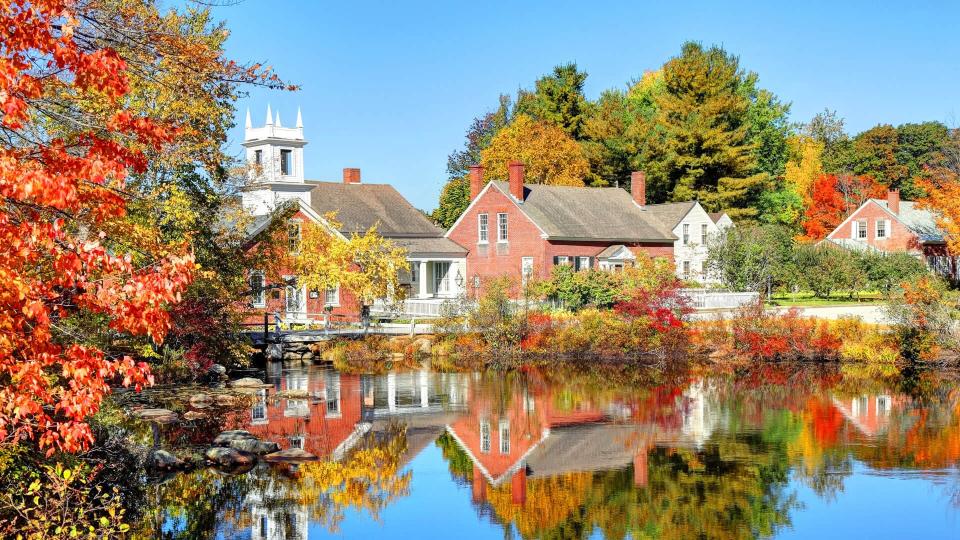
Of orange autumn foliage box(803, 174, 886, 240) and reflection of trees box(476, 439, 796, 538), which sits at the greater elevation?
orange autumn foliage box(803, 174, 886, 240)

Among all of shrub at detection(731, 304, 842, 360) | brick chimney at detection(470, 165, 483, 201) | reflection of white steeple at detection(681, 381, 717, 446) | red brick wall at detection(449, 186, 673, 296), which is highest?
brick chimney at detection(470, 165, 483, 201)

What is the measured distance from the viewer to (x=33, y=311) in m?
8.19

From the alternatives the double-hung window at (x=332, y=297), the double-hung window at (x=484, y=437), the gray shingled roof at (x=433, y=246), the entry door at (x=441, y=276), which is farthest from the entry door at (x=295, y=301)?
the double-hung window at (x=484, y=437)

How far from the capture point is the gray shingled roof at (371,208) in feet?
178

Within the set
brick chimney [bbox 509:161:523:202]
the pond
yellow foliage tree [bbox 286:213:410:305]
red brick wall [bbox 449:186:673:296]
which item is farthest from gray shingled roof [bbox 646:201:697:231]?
the pond

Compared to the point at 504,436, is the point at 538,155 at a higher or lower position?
higher

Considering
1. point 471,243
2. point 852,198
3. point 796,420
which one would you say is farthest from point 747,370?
point 852,198

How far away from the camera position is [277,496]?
17.4 meters

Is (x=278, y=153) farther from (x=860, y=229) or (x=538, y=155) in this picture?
(x=860, y=229)

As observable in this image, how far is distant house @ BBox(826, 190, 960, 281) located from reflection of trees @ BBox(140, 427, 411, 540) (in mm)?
46663

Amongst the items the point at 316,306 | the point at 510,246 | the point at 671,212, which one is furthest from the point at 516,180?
the point at 316,306

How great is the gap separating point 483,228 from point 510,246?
93.5 inches

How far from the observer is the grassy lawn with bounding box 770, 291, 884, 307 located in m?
49.4

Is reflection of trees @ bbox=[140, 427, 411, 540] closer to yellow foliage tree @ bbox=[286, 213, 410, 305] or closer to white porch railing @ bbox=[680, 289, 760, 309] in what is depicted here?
yellow foliage tree @ bbox=[286, 213, 410, 305]
